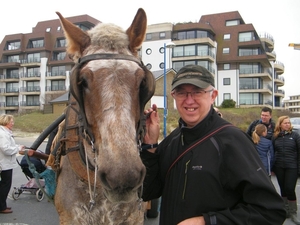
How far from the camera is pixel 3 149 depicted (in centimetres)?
579

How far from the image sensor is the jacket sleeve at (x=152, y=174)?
2.19 meters

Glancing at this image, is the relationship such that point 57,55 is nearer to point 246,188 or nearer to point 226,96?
point 226,96

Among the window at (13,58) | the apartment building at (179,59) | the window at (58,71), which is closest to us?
the apartment building at (179,59)

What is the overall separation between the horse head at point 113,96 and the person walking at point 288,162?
15.3 feet

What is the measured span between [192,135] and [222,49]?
51713mm

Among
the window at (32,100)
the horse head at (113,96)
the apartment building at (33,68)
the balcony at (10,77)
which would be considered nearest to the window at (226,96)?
the apartment building at (33,68)

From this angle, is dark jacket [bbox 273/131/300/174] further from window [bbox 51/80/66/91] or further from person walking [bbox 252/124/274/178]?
window [bbox 51/80/66/91]

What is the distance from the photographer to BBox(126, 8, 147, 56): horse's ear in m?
2.37

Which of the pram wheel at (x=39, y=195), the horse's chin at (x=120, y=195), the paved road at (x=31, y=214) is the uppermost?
the horse's chin at (x=120, y=195)

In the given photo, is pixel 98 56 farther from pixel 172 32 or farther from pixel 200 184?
pixel 172 32

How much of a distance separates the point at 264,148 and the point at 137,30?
470cm

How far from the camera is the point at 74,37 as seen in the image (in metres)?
2.28

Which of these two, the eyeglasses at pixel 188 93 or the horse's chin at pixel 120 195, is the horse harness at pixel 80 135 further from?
the horse's chin at pixel 120 195

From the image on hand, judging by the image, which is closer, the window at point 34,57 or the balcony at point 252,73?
the balcony at point 252,73
